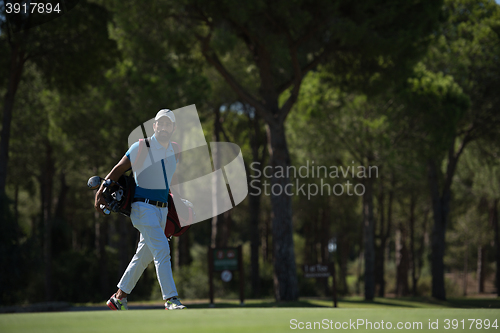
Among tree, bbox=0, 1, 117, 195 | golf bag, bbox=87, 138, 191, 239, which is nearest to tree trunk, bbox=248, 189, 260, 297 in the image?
tree, bbox=0, 1, 117, 195

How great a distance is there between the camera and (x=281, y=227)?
1588cm

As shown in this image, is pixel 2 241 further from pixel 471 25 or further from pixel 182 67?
pixel 471 25

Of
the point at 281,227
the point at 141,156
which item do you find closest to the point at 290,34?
the point at 281,227

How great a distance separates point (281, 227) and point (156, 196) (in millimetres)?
10689

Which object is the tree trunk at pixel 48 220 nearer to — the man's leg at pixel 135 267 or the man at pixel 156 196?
the man's leg at pixel 135 267

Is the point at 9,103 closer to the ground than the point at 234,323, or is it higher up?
higher up

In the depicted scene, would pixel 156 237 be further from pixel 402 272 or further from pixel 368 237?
pixel 402 272

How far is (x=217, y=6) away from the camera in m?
15.5

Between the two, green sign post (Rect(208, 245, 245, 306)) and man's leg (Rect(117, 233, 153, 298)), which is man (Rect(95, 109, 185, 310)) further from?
green sign post (Rect(208, 245, 245, 306))

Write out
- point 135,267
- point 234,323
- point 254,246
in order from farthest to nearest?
point 254,246 < point 135,267 < point 234,323

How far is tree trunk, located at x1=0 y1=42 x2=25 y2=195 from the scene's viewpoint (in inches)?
650

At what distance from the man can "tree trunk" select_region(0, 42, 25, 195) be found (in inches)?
476

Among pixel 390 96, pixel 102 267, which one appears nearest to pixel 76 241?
pixel 102 267

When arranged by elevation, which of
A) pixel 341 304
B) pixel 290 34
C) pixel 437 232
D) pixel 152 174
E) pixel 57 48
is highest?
pixel 57 48
